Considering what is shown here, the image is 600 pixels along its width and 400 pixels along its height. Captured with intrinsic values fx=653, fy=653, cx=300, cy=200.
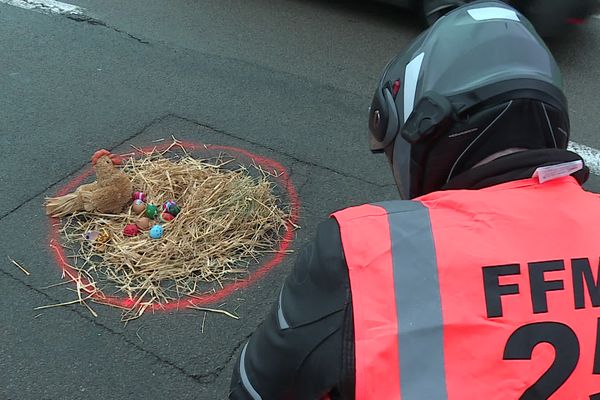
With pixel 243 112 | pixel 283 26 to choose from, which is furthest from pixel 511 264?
pixel 283 26

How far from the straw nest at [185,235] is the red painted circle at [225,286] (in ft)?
0.13

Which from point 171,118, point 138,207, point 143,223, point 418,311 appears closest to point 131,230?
point 143,223

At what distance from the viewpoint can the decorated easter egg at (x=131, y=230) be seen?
3.61 metres

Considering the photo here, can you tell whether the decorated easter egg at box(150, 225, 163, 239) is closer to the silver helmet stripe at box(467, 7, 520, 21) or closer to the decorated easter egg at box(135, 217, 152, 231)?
the decorated easter egg at box(135, 217, 152, 231)

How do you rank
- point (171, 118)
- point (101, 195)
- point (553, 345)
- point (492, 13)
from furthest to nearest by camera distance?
point (171, 118), point (101, 195), point (492, 13), point (553, 345)

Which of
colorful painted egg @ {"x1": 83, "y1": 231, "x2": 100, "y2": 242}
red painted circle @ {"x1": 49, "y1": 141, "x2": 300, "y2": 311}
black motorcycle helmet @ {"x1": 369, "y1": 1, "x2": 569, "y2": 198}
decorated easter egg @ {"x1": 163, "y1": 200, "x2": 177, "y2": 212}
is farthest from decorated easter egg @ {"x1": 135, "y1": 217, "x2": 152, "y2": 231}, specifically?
black motorcycle helmet @ {"x1": 369, "y1": 1, "x2": 569, "y2": 198}

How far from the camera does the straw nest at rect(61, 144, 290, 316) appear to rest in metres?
3.39

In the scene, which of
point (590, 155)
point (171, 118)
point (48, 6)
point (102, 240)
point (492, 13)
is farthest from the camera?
point (48, 6)

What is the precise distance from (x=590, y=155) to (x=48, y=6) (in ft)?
17.7

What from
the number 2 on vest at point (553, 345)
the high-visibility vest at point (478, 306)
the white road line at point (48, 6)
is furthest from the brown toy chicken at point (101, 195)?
the white road line at point (48, 6)

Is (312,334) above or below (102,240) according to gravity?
above

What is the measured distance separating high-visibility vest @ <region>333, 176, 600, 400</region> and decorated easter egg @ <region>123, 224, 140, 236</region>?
2.57m

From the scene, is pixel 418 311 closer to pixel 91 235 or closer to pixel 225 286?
pixel 225 286

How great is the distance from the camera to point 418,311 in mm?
1178
